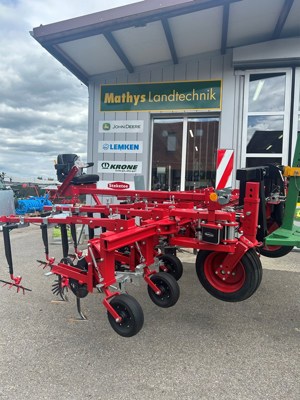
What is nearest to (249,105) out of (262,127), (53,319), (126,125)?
(262,127)

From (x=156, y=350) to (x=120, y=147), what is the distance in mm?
5339

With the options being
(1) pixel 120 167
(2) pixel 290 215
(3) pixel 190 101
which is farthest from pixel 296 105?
(2) pixel 290 215

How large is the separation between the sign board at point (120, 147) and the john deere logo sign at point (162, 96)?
786 mm

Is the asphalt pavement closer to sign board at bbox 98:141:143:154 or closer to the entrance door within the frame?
the entrance door

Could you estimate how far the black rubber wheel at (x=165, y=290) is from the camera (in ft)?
9.94

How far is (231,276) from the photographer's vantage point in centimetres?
294

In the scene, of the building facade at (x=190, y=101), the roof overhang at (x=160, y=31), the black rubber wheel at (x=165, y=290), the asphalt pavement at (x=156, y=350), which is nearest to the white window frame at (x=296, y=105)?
the building facade at (x=190, y=101)

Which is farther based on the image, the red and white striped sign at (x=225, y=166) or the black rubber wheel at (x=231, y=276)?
the red and white striped sign at (x=225, y=166)

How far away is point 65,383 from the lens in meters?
2.32

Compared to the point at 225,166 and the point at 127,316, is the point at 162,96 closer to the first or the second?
the point at 225,166

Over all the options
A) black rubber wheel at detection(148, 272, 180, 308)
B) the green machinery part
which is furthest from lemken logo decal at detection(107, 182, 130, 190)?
the green machinery part

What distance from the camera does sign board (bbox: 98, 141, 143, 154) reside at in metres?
7.33

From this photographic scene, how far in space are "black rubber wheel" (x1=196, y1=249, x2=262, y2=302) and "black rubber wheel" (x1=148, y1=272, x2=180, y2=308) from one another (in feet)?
0.91

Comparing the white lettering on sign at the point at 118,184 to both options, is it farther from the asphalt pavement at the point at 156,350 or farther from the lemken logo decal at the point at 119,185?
the asphalt pavement at the point at 156,350
